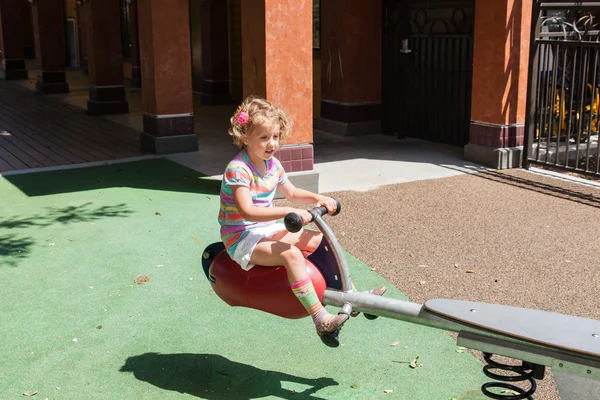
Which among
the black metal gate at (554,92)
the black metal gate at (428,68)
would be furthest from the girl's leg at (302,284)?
the black metal gate at (428,68)

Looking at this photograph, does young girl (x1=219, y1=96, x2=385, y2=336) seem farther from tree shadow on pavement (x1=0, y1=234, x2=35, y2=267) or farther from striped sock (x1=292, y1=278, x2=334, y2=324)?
tree shadow on pavement (x1=0, y1=234, x2=35, y2=267)

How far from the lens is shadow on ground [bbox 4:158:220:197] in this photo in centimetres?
898

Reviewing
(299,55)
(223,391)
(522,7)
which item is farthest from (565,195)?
(223,391)

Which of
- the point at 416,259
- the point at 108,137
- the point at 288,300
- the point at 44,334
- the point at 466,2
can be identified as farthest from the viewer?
the point at 108,137

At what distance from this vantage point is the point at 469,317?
10.3ft

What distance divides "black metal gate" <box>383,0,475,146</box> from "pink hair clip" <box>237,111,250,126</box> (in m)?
7.93

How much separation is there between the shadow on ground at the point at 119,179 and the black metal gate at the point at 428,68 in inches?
171

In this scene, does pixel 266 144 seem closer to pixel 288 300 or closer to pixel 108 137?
pixel 288 300

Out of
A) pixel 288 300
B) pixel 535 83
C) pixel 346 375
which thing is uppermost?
pixel 535 83

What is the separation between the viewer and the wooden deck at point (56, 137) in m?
10.9

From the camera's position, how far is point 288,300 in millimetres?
3803

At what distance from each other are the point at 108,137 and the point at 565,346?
1093 cm

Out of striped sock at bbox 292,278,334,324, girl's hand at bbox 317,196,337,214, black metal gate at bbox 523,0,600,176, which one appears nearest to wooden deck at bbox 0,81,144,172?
black metal gate at bbox 523,0,600,176

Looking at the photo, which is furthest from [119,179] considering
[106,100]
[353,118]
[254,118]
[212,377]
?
[106,100]
